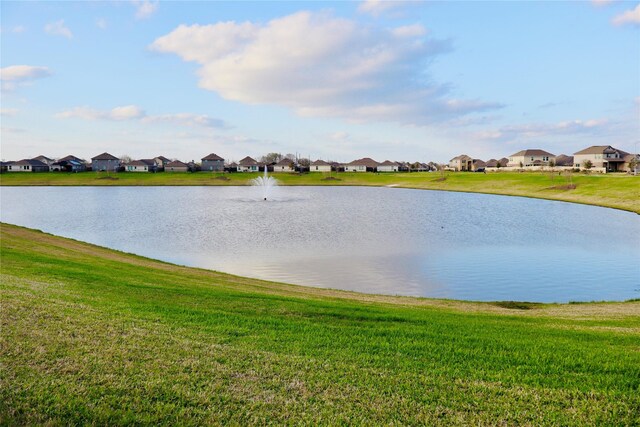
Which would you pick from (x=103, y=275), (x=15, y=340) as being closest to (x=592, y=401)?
(x=15, y=340)

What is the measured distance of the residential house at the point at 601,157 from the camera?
154125 millimetres

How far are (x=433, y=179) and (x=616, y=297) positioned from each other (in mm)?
130610

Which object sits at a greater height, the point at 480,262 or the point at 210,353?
the point at 210,353

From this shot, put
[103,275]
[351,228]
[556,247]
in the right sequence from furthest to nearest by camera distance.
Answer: [351,228]
[556,247]
[103,275]

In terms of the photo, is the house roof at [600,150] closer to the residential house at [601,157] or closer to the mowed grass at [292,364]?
the residential house at [601,157]

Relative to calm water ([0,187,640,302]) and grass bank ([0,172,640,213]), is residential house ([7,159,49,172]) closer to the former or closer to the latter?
grass bank ([0,172,640,213])

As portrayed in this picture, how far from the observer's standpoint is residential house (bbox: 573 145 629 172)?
6068 inches

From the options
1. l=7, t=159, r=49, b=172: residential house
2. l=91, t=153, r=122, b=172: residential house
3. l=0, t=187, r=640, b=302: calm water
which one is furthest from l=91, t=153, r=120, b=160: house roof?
l=0, t=187, r=640, b=302: calm water

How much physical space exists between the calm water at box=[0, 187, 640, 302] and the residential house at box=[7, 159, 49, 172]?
131175 mm

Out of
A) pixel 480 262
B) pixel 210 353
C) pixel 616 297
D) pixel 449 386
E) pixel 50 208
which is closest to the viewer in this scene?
pixel 449 386

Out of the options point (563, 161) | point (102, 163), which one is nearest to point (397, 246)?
point (563, 161)

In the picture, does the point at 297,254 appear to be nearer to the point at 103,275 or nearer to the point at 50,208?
the point at 103,275

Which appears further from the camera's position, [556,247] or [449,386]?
[556,247]

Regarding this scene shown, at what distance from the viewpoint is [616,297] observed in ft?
77.8
